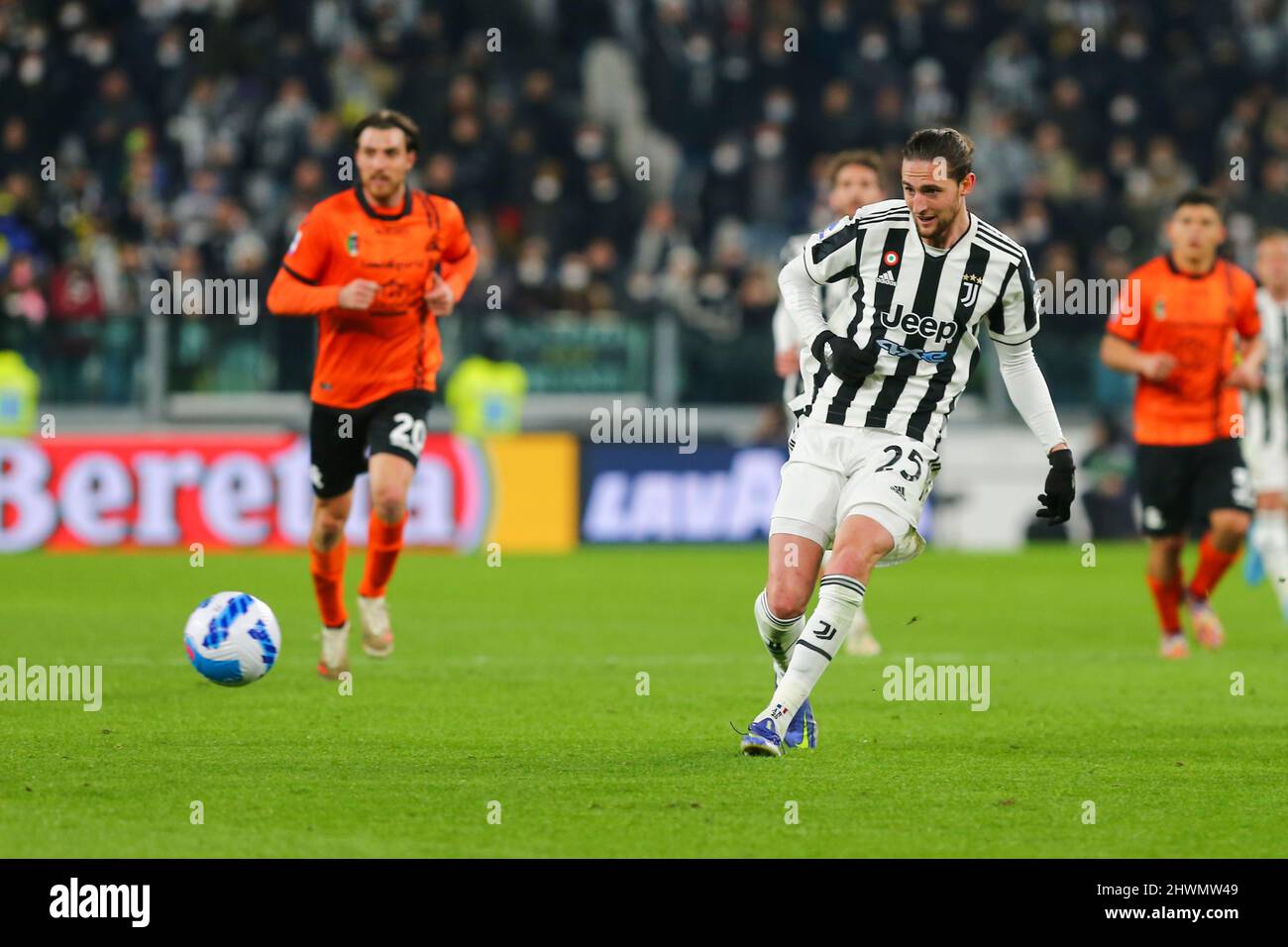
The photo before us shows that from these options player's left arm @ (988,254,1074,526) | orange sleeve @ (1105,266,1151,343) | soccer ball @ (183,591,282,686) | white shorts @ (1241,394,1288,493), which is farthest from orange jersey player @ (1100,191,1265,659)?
soccer ball @ (183,591,282,686)

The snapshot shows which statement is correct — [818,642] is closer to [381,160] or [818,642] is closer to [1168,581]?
[381,160]

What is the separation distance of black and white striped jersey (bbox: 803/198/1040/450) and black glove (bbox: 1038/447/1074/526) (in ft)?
1.34

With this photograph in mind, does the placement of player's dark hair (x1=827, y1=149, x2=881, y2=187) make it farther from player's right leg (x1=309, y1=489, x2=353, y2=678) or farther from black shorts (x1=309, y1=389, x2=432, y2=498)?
player's right leg (x1=309, y1=489, x2=353, y2=678)

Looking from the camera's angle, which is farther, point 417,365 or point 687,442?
point 687,442

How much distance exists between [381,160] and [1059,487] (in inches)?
154

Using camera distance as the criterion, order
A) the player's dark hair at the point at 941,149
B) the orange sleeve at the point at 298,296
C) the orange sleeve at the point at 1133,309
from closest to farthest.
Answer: the player's dark hair at the point at 941,149 → the orange sleeve at the point at 298,296 → the orange sleeve at the point at 1133,309

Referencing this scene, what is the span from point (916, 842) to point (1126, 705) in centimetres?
365

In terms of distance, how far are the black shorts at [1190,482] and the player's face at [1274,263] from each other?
5.97 ft

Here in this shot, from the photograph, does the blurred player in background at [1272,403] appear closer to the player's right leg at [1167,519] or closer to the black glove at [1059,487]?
the player's right leg at [1167,519]

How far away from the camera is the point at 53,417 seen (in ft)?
62.3

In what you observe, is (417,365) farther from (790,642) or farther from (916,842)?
(916,842)

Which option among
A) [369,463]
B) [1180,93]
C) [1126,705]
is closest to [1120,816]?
[1126,705]

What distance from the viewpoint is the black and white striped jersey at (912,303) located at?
24.2 ft

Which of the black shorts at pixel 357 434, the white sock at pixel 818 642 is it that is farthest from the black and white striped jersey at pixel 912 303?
the black shorts at pixel 357 434
